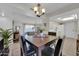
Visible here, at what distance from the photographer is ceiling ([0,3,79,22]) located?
6.67 ft

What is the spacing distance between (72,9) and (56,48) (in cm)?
73

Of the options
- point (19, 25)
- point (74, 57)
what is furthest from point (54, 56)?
point (19, 25)

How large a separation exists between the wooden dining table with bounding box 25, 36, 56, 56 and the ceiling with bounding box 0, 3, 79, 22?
0.34m

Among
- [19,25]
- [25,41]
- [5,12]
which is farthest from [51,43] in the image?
A: [5,12]

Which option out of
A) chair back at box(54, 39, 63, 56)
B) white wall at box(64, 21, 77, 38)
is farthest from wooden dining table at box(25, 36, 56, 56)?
white wall at box(64, 21, 77, 38)

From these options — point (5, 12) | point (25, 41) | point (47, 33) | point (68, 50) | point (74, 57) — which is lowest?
point (74, 57)

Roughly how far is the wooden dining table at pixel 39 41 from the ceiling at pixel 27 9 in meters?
0.34

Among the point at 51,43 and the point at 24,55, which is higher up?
the point at 51,43

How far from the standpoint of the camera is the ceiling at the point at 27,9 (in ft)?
6.67

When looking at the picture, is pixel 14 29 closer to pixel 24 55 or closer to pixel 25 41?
pixel 25 41

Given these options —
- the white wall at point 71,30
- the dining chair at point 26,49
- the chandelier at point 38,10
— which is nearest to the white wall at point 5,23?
the dining chair at point 26,49

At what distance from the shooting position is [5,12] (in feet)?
6.68

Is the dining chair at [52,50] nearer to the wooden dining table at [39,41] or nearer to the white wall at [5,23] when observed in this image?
the wooden dining table at [39,41]

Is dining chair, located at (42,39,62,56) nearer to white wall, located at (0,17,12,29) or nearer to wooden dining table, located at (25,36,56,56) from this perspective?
wooden dining table, located at (25,36,56,56)
